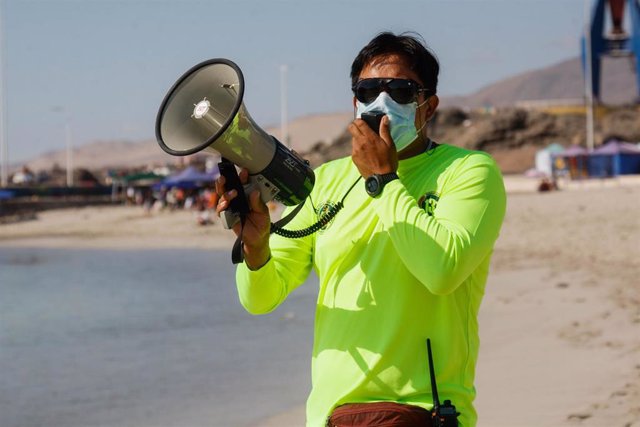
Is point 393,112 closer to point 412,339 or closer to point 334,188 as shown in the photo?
point 334,188

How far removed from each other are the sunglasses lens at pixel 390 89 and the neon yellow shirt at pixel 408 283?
0.52ft

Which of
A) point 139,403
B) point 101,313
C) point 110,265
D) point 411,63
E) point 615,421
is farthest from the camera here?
point 110,265

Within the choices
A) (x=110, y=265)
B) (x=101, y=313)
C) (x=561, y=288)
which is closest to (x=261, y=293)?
(x=561, y=288)

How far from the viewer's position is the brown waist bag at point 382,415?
2309 millimetres

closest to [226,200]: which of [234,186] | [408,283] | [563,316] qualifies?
[234,186]

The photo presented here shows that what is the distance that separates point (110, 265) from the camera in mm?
25078

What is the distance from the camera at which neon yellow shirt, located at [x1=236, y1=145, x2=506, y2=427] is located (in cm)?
230

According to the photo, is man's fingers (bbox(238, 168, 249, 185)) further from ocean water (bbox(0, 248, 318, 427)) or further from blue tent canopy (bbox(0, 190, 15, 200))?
blue tent canopy (bbox(0, 190, 15, 200))

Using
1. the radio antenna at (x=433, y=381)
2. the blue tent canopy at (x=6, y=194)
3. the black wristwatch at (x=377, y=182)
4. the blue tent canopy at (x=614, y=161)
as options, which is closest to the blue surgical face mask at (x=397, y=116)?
the black wristwatch at (x=377, y=182)

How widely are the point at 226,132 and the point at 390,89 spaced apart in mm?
411

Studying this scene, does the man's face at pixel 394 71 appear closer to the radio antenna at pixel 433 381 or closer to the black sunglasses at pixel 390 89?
the black sunglasses at pixel 390 89

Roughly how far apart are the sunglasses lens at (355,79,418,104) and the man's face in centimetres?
2

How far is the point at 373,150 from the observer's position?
2377 millimetres

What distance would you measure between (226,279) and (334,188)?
16852 mm
